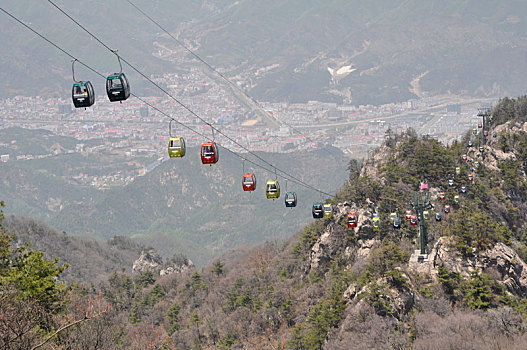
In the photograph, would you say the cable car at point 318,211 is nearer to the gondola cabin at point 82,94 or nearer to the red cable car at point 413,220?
the red cable car at point 413,220

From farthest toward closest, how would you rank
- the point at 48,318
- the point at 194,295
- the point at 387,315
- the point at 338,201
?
the point at 194,295
the point at 338,201
the point at 387,315
the point at 48,318

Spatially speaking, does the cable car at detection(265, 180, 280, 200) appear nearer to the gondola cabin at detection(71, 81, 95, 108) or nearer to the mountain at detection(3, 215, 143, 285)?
the gondola cabin at detection(71, 81, 95, 108)

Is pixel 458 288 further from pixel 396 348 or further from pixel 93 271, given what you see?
pixel 93 271

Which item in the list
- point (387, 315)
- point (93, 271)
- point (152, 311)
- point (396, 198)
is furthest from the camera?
point (93, 271)

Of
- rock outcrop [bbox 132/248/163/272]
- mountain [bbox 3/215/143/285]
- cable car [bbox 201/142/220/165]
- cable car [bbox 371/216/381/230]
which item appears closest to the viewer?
cable car [bbox 201/142/220/165]

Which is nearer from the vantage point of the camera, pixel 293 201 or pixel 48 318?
pixel 48 318

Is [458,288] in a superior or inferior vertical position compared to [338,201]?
inferior

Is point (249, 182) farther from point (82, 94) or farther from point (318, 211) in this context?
point (82, 94)

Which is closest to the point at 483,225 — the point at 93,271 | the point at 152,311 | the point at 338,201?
the point at 338,201

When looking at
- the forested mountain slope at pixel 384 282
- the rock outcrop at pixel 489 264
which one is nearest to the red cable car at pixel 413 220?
the forested mountain slope at pixel 384 282

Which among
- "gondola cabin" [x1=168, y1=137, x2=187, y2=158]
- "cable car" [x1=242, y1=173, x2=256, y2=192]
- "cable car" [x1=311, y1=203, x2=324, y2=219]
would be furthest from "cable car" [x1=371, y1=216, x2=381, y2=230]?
"gondola cabin" [x1=168, y1=137, x2=187, y2=158]

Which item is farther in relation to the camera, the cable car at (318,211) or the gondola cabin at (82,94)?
the cable car at (318,211)
